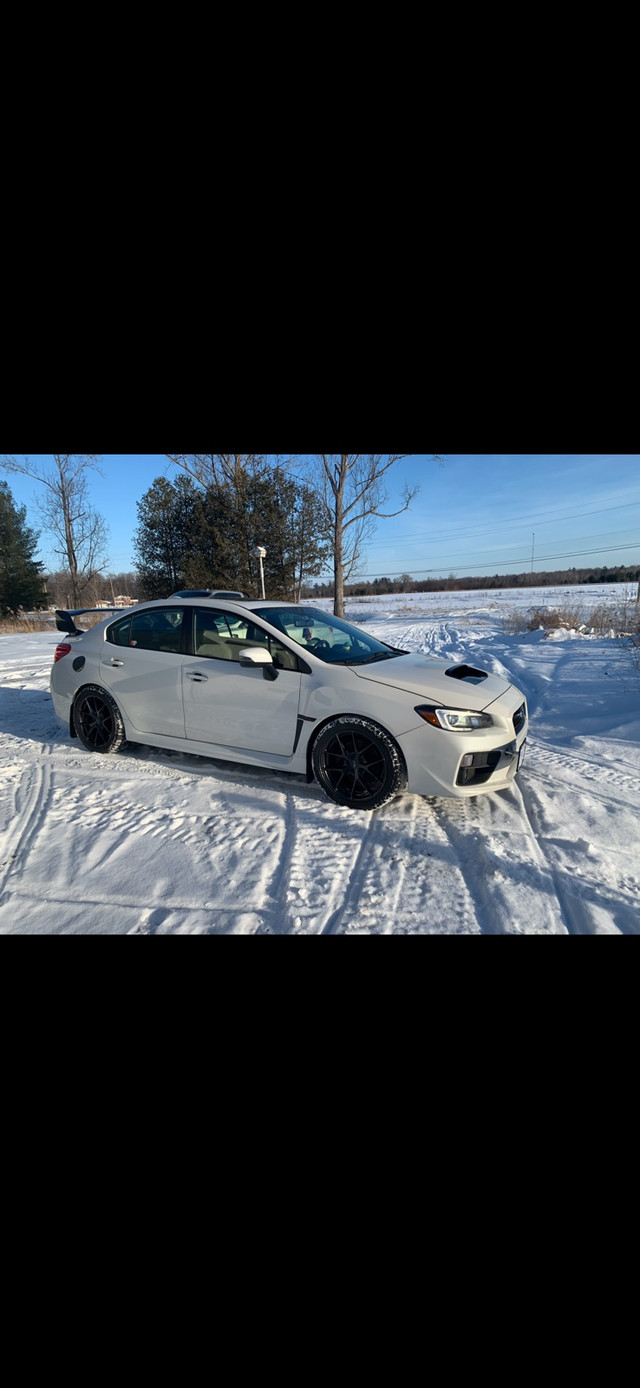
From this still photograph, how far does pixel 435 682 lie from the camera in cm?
339

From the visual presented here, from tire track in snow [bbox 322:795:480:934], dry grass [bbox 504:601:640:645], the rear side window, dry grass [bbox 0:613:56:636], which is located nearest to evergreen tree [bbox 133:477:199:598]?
dry grass [bbox 0:613:56:636]

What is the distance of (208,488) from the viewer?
17906mm

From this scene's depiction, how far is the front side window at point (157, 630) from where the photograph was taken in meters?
4.08

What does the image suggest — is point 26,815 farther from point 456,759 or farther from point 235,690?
Answer: point 456,759

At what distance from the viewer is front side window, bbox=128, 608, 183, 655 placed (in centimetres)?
408

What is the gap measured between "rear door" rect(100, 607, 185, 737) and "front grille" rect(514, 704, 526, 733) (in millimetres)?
2544

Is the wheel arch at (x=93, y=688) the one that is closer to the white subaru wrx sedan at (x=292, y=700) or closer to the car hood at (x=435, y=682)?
the white subaru wrx sedan at (x=292, y=700)

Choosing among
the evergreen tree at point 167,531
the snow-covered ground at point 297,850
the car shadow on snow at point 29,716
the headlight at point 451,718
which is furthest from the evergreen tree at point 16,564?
the headlight at point 451,718

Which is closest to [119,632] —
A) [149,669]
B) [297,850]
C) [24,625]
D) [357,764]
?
[149,669]

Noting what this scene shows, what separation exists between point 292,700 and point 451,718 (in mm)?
1109

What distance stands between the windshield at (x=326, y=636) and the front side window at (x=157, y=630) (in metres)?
0.74
